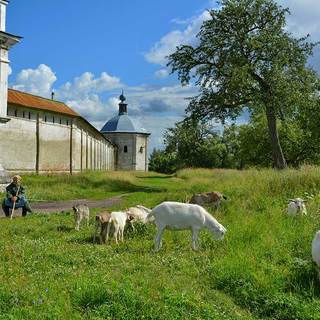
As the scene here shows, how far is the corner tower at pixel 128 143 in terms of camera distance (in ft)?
282

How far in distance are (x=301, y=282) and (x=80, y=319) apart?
11.6 feet

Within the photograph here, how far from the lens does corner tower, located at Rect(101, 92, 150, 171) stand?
85812 millimetres

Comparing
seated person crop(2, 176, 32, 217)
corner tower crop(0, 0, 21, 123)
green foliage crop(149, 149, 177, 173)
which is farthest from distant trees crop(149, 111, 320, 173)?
seated person crop(2, 176, 32, 217)

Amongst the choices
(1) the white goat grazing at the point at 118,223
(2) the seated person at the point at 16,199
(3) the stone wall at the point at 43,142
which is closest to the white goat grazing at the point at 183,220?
(1) the white goat grazing at the point at 118,223

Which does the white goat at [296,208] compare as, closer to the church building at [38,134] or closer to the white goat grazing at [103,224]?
the white goat grazing at [103,224]

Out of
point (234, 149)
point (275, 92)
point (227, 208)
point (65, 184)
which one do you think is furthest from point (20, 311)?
point (234, 149)

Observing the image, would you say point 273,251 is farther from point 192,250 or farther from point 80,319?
point 80,319

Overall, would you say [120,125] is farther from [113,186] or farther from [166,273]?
[166,273]

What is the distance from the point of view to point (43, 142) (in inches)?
1731

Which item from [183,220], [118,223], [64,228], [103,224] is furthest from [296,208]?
[64,228]

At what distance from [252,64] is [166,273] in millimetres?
28811

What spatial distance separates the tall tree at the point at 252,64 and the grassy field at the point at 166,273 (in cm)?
2236

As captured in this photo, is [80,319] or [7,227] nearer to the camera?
[80,319]

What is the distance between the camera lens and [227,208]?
50.4 feet
